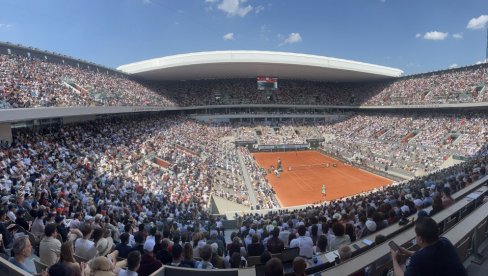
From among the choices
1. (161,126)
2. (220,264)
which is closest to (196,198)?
(220,264)

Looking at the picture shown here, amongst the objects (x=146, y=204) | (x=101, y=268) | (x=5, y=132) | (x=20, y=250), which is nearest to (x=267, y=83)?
(x=5, y=132)

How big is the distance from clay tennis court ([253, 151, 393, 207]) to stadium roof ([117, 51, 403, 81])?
14.4 m

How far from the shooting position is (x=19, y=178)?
39.0 ft

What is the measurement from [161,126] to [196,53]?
41.9 ft

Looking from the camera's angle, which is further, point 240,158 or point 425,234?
point 240,158

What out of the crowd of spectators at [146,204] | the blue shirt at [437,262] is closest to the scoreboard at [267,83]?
the crowd of spectators at [146,204]

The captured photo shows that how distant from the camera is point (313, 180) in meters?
32.8

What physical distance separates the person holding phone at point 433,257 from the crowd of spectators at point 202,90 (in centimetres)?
1861

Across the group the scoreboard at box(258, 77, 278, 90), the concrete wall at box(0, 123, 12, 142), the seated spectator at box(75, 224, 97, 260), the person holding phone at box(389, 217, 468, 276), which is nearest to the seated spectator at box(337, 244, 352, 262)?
the person holding phone at box(389, 217, 468, 276)

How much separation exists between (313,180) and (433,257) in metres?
31.3

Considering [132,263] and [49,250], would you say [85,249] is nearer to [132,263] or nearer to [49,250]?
[49,250]

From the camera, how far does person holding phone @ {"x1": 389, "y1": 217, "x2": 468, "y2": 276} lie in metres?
2.31

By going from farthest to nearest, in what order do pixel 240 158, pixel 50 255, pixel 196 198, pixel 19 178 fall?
pixel 240 158
pixel 196 198
pixel 19 178
pixel 50 255

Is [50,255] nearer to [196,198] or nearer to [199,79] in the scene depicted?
[196,198]
